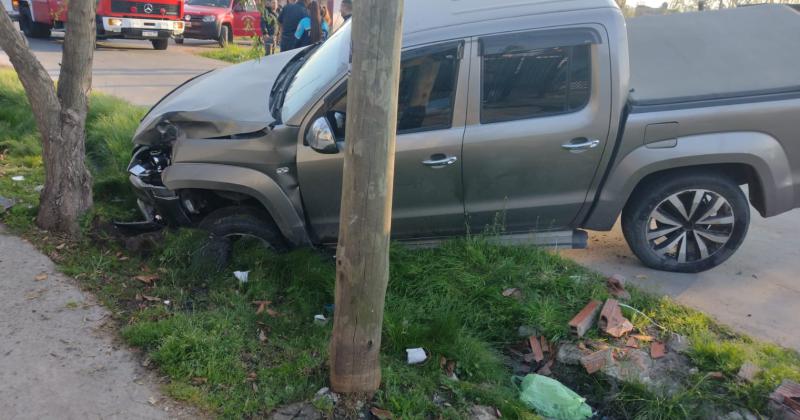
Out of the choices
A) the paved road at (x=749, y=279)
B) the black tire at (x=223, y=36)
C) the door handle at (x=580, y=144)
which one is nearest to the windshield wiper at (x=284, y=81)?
the door handle at (x=580, y=144)

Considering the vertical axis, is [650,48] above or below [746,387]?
above

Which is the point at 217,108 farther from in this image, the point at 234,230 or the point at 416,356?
the point at 416,356

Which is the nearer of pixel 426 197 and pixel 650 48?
pixel 426 197

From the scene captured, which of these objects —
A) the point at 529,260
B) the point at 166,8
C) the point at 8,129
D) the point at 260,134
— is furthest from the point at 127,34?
the point at 529,260

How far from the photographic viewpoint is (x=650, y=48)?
5359 mm

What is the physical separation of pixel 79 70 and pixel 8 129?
11.7 ft

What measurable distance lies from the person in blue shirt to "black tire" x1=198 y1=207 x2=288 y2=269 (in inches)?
259

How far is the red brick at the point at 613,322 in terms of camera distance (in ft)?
12.9

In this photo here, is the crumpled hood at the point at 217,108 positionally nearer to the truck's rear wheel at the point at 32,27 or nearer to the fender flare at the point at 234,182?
the fender flare at the point at 234,182

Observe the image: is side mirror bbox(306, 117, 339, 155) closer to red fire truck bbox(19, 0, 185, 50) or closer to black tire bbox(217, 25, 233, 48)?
red fire truck bbox(19, 0, 185, 50)

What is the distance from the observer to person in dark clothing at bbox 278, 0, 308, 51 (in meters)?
10.8

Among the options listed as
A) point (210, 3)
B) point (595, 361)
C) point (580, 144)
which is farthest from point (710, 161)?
point (210, 3)

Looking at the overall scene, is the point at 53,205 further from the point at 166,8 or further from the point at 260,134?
the point at 166,8

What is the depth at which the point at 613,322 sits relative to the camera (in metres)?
3.96
